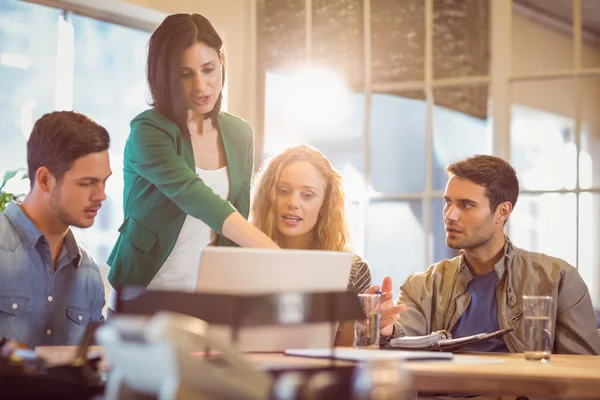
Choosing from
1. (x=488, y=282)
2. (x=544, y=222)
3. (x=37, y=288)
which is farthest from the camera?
(x=544, y=222)

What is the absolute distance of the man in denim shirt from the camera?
226 centimetres

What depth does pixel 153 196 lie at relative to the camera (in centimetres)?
279

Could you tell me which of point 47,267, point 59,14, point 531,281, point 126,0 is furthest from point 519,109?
point 47,267

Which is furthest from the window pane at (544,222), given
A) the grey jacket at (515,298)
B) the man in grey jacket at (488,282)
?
the grey jacket at (515,298)

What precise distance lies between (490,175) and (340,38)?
5.14 ft

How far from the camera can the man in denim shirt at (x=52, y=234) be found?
7.40ft

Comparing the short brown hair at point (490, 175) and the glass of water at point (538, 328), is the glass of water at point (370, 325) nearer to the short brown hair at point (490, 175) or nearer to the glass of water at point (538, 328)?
the glass of water at point (538, 328)

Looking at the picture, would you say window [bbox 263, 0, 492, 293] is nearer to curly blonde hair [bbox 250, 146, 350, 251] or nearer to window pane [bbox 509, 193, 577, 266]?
window pane [bbox 509, 193, 577, 266]

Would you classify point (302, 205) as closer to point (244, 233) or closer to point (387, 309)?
point (244, 233)

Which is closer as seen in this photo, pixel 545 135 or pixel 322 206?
pixel 322 206

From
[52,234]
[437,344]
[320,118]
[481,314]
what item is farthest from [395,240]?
[52,234]

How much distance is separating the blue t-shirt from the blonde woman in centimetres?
34

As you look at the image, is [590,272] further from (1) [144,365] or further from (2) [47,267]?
(1) [144,365]

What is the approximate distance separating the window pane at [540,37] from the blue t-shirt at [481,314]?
1.46 m
